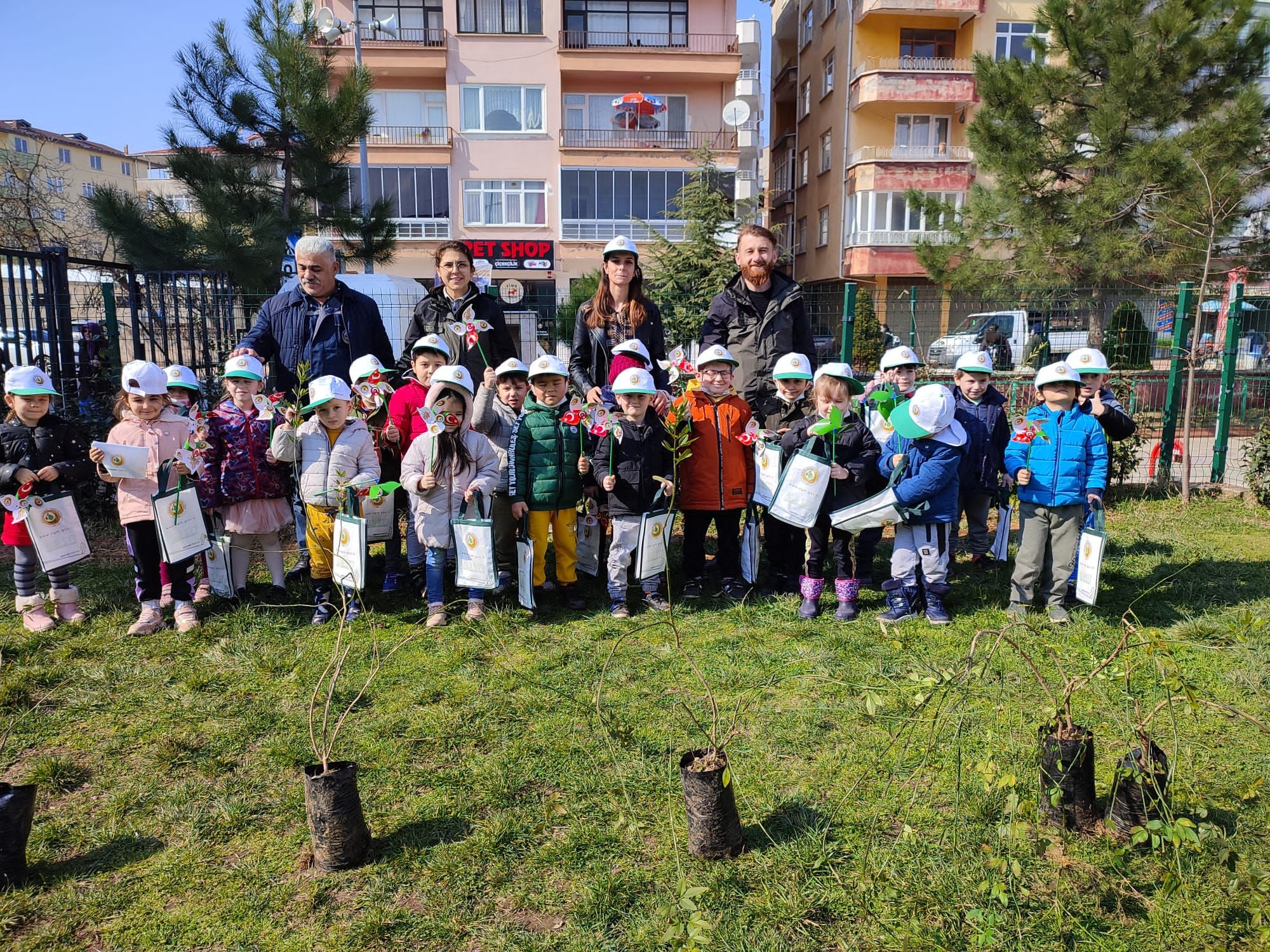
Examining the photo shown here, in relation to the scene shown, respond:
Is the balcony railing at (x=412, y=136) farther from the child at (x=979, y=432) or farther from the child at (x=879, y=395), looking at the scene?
the child at (x=979, y=432)

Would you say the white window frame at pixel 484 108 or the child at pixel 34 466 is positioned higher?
the white window frame at pixel 484 108

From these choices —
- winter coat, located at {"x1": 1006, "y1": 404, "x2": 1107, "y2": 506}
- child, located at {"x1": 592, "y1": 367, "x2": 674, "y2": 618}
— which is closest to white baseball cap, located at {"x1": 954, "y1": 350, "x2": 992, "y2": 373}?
winter coat, located at {"x1": 1006, "y1": 404, "x2": 1107, "y2": 506}

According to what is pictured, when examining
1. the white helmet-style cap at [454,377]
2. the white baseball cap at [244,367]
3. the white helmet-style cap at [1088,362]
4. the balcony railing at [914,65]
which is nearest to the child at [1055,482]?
the white helmet-style cap at [1088,362]

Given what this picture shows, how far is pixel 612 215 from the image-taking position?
1138 inches

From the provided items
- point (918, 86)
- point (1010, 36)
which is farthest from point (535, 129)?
point (1010, 36)

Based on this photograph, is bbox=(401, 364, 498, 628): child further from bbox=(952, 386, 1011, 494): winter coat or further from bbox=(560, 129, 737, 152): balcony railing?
bbox=(560, 129, 737, 152): balcony railing

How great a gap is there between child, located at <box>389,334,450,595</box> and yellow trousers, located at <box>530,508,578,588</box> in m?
0.75

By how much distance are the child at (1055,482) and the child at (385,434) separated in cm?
393

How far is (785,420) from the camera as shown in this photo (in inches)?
220

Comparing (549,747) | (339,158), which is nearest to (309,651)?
(549,747)

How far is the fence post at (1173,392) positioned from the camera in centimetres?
847

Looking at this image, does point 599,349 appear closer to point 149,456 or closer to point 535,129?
point 149,456

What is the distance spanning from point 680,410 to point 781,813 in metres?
2.76

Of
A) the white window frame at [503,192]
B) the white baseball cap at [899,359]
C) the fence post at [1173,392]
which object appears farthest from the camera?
the white window frame at [503,192]
